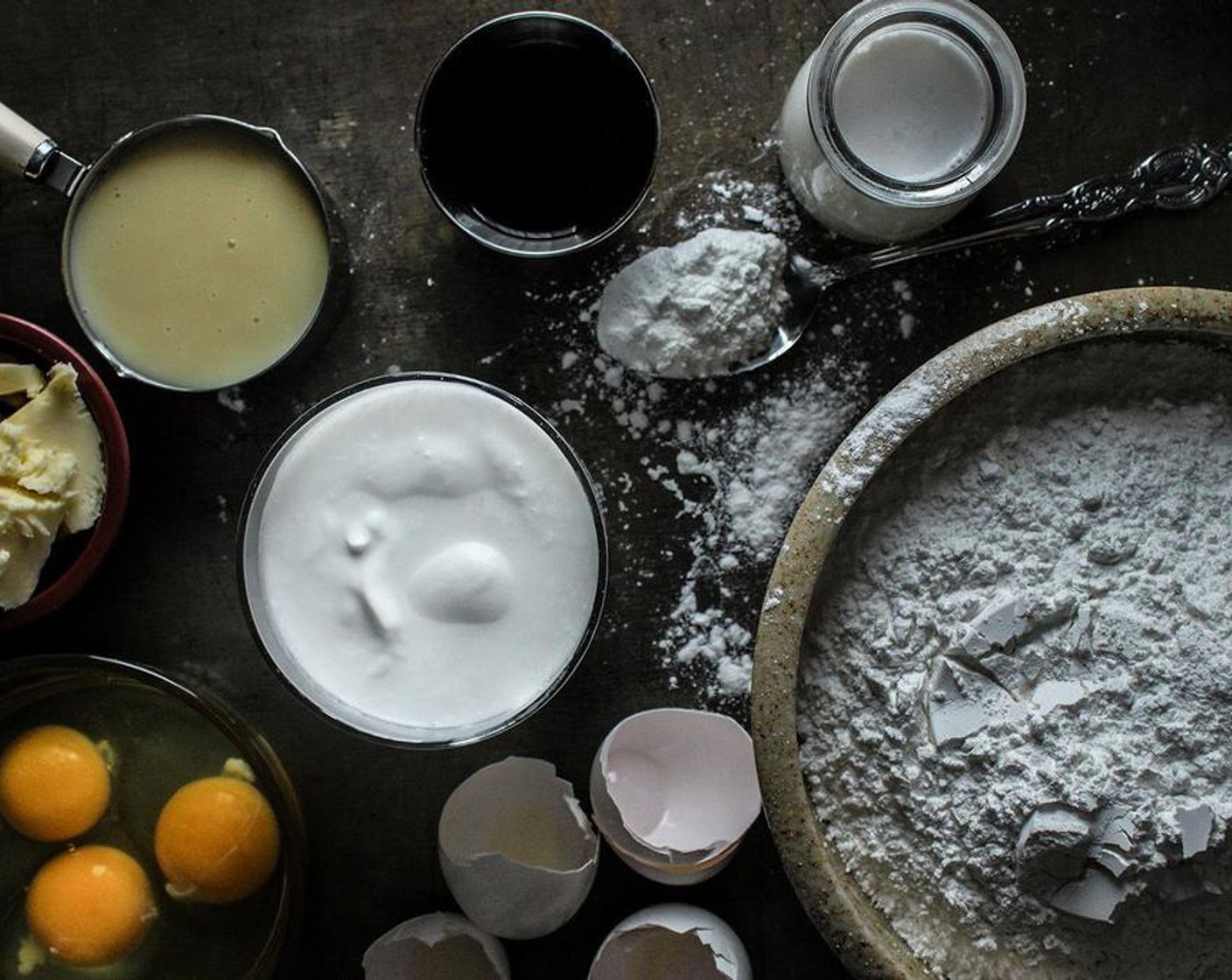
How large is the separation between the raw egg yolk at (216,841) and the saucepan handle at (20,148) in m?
0.58

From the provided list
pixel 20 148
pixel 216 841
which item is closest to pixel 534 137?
pixel 20 148

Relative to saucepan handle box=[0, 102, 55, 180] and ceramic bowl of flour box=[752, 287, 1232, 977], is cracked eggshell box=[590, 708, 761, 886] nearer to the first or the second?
ceramic bowl of flour box=[752, 287, 1232, 977]

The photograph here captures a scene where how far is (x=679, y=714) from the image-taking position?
1189 mm

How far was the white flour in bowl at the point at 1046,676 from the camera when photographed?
1.02m

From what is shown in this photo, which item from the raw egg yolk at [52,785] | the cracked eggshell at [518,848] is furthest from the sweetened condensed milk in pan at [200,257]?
the cracked eggshell at [518,848]

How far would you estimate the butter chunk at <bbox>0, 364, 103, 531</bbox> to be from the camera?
1.11 metres

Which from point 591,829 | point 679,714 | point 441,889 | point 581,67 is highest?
A: point 581,67

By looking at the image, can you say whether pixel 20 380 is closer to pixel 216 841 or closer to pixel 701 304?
pixel 216 841

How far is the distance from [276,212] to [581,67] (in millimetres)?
316

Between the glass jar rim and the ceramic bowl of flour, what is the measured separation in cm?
17

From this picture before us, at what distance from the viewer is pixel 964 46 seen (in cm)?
117

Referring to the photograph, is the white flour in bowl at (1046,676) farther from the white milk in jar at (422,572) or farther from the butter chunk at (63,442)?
the butter chunk at (63,442)

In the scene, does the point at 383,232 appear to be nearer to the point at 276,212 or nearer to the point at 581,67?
the point at 276,212

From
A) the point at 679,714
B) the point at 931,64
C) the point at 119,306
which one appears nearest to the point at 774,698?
the point at 679,714
